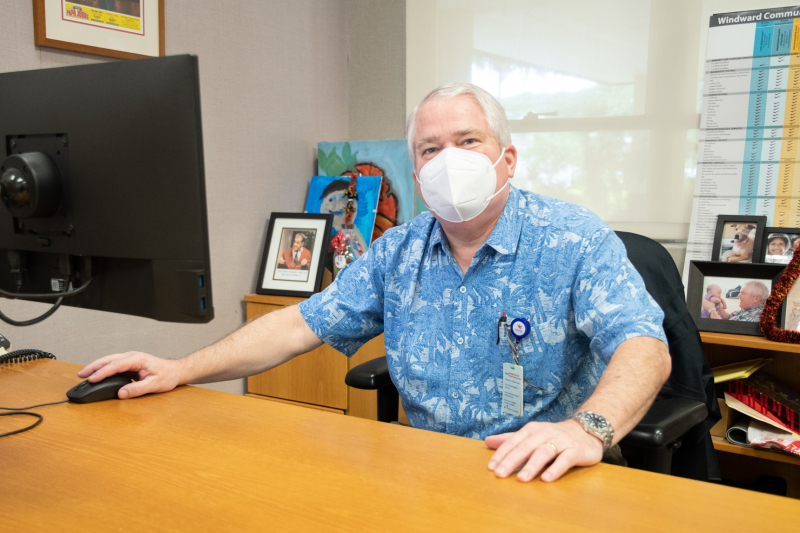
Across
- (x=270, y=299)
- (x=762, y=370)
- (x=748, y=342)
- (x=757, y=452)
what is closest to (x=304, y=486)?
(x=748, y=342)

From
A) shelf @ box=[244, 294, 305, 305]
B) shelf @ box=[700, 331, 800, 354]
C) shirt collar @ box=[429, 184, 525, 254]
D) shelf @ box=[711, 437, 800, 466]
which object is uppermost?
shirt collar @ box=[429, 184, 525, 254]

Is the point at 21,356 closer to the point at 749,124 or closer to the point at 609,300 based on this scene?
the point at 609,300

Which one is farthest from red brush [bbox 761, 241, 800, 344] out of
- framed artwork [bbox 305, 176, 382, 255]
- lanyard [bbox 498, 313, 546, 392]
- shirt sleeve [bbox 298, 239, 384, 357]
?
framed artwork [bbox 305, 176, 382, 255]

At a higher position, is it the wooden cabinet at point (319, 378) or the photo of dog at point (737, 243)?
the photo of dog at point (737, 243)

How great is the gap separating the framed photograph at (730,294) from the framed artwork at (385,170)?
1.20 meters

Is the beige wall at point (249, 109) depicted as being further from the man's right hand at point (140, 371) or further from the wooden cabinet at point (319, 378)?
the man's right hand at point (140, 371)

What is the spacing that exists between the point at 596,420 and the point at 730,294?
146 cm

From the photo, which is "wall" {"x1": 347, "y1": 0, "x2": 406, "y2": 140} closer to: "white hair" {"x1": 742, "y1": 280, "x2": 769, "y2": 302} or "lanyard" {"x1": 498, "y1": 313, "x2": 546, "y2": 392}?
"white hair" {"x1": 742, "y1": 280, "x2": 769, "y2": 302}

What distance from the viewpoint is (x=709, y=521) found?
26.6 inches

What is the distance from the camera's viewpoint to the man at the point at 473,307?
1187 mm

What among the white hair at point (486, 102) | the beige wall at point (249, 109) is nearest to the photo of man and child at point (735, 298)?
the white hair at point (486, 102)

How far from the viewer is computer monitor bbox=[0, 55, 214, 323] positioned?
87 centimetres

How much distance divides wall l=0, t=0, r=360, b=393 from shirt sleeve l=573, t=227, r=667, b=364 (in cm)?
165

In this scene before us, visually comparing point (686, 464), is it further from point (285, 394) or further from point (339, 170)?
point (339, 170)
